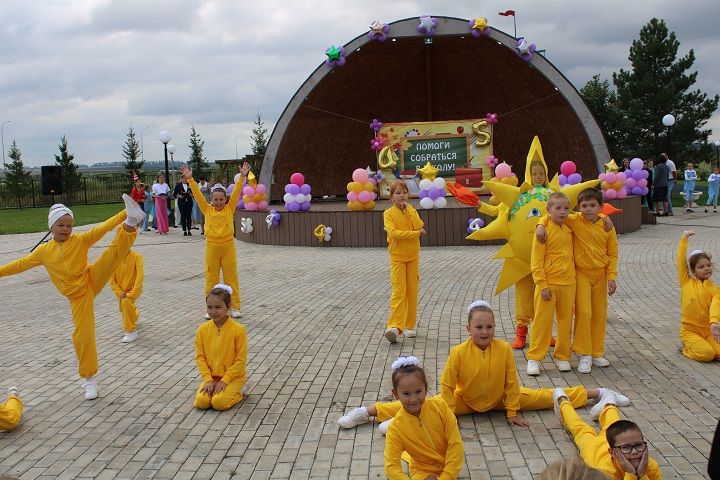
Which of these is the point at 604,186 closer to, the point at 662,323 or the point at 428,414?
the point at 662,323

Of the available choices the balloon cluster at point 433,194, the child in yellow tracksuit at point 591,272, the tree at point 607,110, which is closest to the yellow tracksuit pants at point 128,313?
the child in yellow tracksuit at point 591,272

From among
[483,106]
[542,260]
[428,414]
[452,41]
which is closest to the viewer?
[428,414]

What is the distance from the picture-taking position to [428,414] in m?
4.20

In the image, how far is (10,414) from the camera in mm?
5363

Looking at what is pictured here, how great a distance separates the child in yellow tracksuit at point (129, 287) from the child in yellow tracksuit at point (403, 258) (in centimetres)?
311

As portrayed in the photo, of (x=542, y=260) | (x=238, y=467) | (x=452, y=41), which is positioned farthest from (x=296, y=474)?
(x=452, y=41)

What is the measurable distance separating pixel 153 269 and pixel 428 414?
36.8ft

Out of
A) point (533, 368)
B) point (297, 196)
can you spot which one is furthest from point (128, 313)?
point (297, 196)

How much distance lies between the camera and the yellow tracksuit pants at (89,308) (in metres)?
5.92

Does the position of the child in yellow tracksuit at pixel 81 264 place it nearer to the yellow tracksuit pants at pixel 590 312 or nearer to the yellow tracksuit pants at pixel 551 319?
the yellow tracksuit pants at pixel 551 319

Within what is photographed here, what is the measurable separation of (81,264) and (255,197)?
1284 centimetres

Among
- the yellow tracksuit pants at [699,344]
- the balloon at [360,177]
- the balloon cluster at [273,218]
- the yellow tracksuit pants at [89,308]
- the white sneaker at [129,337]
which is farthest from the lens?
the balloon cluster at [273,218]

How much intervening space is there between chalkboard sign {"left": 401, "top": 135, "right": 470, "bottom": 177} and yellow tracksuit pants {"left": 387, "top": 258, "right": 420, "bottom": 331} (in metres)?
15.2

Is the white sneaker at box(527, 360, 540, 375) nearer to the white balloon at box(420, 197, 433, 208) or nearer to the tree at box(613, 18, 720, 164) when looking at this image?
the white balloon at box(420, 197, 433, 208)
